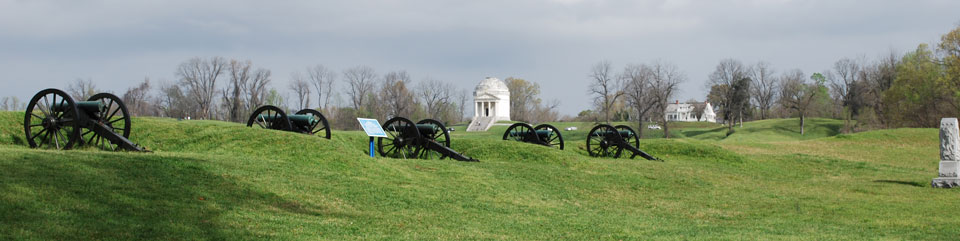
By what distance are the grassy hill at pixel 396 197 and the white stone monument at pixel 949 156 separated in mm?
509

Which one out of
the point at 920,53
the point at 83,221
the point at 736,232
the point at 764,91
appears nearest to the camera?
the point at 83,221

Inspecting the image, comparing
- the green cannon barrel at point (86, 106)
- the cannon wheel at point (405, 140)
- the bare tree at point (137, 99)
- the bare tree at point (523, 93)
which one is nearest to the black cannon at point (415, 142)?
the cannon wheel at point (405, 140)

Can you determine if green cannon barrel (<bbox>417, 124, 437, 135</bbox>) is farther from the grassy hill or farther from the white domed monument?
the white domed monument

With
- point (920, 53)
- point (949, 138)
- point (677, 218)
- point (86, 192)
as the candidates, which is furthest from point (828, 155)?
point (920, 53)

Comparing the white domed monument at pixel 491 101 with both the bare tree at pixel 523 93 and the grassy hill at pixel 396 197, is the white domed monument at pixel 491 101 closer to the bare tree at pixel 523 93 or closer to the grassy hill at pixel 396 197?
the bare tree at pixel 523 93

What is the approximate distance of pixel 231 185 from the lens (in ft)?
36.5

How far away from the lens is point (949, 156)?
1820 cm

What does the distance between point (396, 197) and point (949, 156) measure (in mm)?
14512

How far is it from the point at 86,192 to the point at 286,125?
9.73 metres

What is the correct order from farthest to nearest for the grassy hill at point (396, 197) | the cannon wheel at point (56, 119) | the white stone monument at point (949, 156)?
the white stone monument at point (949, 156) < the cannon wheel at point (56, 119) < the grassy hill at point (396, 197)

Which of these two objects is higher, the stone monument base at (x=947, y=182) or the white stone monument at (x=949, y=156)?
the white stone monument at (x=949, y=156)

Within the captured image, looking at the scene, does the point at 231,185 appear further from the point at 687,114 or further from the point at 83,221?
the point at 687,114

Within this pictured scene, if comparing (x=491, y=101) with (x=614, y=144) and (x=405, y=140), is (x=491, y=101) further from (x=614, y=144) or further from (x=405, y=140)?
(x=405, y=140)

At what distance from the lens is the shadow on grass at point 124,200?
7500 millimetres
